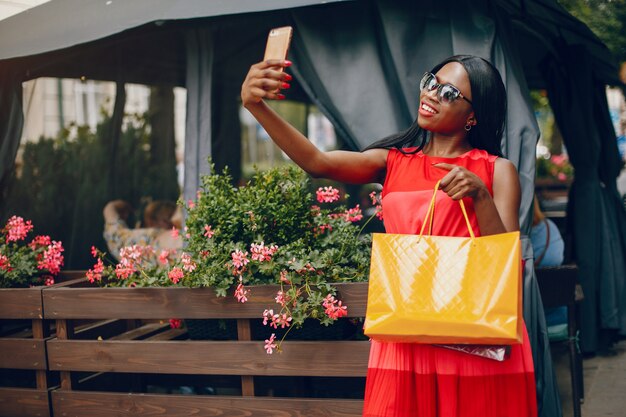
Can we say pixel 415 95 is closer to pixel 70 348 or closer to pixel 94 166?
pixel 70 348

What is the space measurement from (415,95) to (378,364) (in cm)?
180

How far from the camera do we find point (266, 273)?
3.36 metres

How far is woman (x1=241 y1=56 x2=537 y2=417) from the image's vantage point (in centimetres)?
230

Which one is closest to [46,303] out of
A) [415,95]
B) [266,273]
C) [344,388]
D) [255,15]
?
[266,273]

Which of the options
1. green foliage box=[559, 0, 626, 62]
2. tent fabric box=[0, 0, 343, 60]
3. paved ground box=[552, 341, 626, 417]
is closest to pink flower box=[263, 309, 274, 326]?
tent fabric box=[0, 0, 343, 60]

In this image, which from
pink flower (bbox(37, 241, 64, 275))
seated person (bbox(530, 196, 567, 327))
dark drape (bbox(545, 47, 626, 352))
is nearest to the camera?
pink flower (bbox(37, 241, 64, 275))

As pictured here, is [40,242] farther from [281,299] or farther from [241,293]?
[281,299]

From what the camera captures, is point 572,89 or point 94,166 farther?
point 94,166

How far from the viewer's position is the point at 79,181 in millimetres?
6145

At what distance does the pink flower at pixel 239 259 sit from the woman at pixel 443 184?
0.86 metres

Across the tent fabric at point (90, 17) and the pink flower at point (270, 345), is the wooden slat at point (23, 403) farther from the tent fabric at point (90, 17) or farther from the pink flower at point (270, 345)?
the tent fabric at point (90, 17)

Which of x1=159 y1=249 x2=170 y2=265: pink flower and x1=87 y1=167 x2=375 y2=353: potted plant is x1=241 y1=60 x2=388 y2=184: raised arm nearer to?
x1=87 y1=167 x2=375 y2=353: potted plant

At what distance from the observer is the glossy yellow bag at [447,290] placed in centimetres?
212

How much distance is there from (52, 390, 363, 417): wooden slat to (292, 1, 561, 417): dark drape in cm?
120
